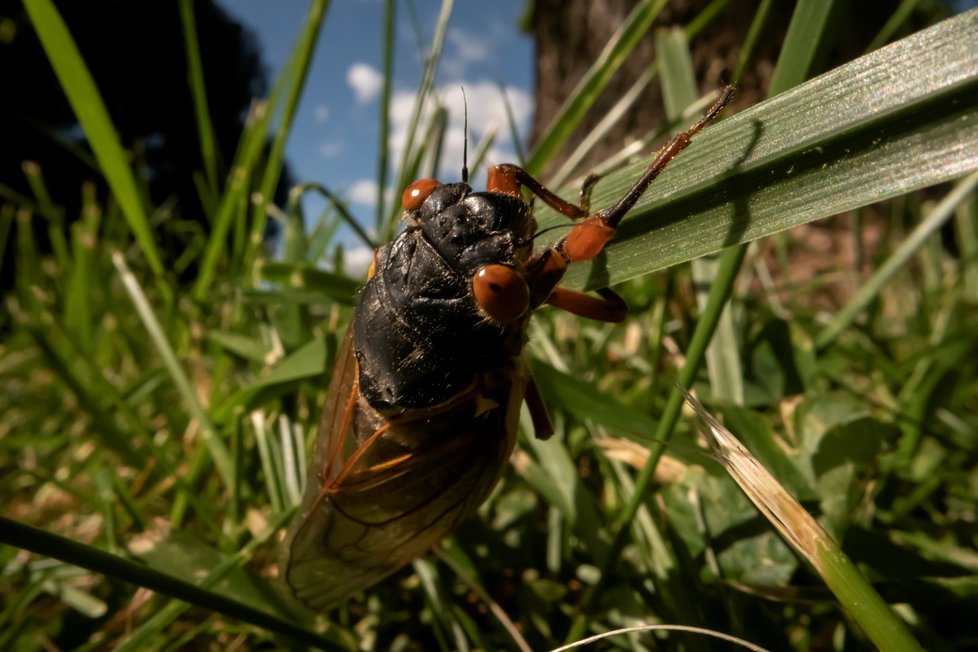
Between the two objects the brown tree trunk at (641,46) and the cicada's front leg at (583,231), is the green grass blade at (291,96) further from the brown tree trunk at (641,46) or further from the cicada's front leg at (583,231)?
the brown tree trunk at (641,46)

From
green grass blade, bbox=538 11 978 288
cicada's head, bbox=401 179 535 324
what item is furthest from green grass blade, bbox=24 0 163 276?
green grass blade, bbox=538 11 978 288

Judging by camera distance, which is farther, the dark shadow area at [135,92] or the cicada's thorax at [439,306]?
the dark shadow area at [135,92]

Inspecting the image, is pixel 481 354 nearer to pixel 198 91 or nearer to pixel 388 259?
pixel 388 259

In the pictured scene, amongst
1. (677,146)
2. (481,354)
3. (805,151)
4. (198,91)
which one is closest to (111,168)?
(198,91)

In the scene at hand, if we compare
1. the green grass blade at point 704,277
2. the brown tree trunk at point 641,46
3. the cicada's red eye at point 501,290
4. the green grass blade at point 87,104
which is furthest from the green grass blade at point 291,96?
the brown tree trunk at point 641,46

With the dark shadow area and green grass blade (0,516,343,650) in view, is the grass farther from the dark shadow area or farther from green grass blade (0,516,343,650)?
the dark shadow area

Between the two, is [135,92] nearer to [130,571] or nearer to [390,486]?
[390,486]
